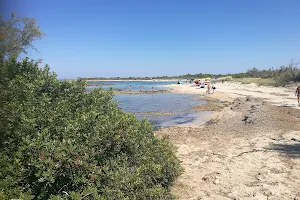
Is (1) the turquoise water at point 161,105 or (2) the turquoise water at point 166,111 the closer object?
(2) the turquoise water at point 166,111

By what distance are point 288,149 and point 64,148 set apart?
7.08m

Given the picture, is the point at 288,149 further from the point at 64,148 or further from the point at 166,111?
the point at 166,111

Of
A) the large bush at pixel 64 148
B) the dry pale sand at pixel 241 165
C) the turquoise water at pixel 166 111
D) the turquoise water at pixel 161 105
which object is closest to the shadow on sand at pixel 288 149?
the dry pale sand at pixel 241 165

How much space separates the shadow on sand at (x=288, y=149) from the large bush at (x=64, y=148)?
13.9 feet

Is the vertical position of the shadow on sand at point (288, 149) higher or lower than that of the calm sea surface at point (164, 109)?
higher

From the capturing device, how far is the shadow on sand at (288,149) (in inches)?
286

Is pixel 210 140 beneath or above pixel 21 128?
beneath

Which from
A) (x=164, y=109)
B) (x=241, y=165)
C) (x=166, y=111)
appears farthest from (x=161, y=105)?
(x=241, y=165)

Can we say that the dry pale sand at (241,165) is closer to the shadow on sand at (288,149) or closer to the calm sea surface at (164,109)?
the shadow on sand at (288,149)

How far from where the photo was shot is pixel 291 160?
266 inches

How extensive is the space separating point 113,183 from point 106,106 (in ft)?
6.37

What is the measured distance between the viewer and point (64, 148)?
3.09 m

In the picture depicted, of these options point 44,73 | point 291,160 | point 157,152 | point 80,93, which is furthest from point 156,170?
point 291,160

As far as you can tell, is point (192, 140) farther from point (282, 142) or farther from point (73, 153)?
point (73, 153)
